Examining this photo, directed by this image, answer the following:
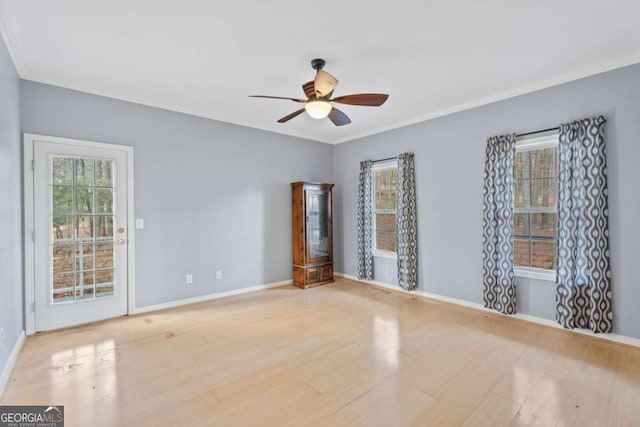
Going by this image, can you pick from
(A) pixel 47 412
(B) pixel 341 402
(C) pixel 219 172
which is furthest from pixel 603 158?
(A) pixel 47 412

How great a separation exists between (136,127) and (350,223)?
3.63 meters

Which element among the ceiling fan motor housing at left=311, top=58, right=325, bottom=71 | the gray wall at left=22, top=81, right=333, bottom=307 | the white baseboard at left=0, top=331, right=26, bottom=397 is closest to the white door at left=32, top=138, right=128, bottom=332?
the gray wall at left=22, top=81, right=333, bottom=307

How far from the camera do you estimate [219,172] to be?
4.43m

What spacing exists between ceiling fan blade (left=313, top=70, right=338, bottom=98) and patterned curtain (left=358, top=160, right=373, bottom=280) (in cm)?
259

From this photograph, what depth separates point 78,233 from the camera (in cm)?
336

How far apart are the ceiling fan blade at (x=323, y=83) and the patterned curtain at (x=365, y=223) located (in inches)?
102

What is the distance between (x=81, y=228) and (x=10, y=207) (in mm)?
840

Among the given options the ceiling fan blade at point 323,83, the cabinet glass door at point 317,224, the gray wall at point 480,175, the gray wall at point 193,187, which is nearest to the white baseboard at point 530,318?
the gray wall at point 480,175

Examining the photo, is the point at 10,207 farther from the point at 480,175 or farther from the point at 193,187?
the point at 480,175

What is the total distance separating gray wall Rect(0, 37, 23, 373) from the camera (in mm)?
2295

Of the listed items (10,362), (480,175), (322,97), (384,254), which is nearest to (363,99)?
(322,97)

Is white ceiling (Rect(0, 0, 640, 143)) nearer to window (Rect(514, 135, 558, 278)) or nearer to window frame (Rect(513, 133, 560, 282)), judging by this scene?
window frame (Rect(513, 133, 560, 282))

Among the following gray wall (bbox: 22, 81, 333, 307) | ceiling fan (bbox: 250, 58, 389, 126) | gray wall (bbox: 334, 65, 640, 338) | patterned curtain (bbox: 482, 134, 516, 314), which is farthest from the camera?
patterned curtain (bbox: 482, 134, 516, 314)

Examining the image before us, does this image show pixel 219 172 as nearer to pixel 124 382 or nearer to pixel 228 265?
pixel 228 265
